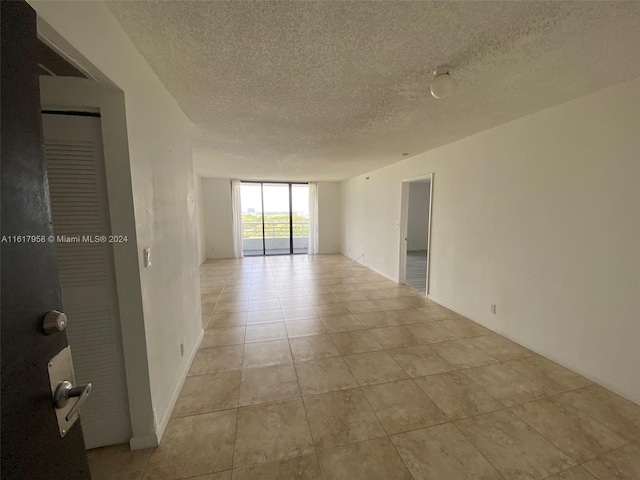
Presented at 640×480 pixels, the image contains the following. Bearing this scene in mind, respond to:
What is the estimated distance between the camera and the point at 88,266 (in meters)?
1.32

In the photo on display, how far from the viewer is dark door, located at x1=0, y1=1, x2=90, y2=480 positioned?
0.52 m

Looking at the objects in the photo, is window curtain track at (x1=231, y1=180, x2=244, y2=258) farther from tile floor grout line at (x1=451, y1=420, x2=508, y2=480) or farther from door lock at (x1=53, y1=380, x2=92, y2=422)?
door lock at (x1=53, y1=380, x2=92, y2=422)

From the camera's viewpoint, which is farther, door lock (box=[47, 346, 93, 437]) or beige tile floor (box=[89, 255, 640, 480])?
beige tile floor (box=[89, 255, 640, 480])

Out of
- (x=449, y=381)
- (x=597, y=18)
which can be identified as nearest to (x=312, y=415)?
(x=449, y=381)

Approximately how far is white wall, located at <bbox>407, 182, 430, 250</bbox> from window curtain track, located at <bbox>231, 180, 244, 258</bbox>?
5282mm

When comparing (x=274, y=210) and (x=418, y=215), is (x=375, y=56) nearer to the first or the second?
(x=274, y=210)

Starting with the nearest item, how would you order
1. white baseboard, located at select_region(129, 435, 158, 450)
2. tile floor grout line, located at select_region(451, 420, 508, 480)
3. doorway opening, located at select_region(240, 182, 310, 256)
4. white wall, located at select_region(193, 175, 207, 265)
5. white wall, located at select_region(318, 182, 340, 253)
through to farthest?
tile floor grout line, located at select_region(451, 420, 508, 480) → white baseboard, located at select_region(129, 435, 158, 450) → white wall, located at select_region(193, 175, 207, 265) → doorway opening, located at select_region(240, 182, 310, 256) → white wall, located at select_region(318, 182, 340, 253)

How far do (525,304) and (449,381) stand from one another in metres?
1.19

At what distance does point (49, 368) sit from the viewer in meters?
0.63

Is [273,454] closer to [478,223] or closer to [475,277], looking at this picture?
[475,277]

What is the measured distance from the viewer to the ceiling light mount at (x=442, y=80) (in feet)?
5.23

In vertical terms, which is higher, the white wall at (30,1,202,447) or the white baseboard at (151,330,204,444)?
the white wall at (30,1,202,447)

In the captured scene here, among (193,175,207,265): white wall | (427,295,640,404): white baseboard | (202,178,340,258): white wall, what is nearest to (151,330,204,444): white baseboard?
(427,295,640,404): white baseboard

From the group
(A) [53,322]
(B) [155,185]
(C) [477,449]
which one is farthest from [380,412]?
(B) [155,185]
